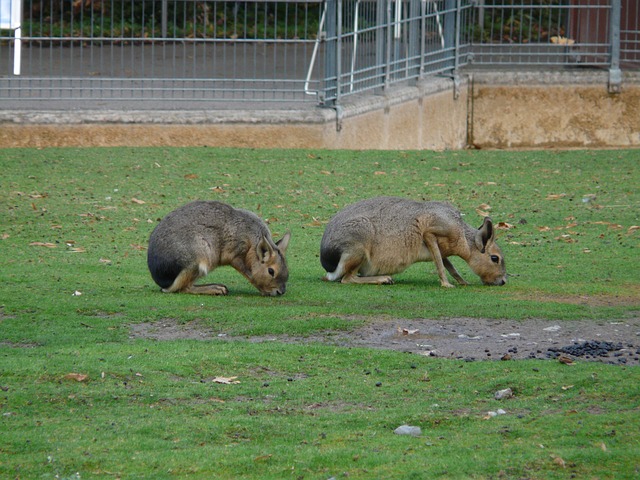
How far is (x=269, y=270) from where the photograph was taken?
9.25 metres

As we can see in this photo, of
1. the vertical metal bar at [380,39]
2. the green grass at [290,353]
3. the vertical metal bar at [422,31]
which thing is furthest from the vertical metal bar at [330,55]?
the green grass at [290,353]

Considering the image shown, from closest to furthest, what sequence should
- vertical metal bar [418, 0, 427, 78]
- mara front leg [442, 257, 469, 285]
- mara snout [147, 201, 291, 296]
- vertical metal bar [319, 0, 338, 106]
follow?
1. mara snout [147, 201, 291, 296]
2. mara front leg [442, 257, 469, 285]
3. vertical metal bar [319, 0, 338, 106]
4. vertical metal bar [418, 0, 427, 78]

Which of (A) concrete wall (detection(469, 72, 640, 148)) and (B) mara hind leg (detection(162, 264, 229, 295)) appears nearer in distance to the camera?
(B) mara hind leg (detection(162, 264, 229, 295))

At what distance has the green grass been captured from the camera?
17.9ft

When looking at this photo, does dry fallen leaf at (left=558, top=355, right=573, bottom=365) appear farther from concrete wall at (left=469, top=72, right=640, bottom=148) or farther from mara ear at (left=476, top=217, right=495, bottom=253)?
concrete wall at (left=469, top=72, right=640, bottom=148)

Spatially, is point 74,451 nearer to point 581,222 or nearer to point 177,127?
point 581,222

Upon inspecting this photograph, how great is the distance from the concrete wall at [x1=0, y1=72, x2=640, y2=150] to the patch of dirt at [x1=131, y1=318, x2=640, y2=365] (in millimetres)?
8662

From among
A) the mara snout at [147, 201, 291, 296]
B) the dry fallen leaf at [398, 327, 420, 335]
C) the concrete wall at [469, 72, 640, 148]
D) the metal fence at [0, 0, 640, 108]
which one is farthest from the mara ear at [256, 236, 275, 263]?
the concrete wall at [469, 72, 640, 148]

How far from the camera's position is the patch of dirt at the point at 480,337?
290 inches

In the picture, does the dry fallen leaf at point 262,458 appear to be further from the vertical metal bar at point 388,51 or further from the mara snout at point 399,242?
the vertical metal bar at point 388,51

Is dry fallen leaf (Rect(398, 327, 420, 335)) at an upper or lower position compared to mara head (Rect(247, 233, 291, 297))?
lower

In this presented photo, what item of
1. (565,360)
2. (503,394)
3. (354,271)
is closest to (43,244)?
(354,271)

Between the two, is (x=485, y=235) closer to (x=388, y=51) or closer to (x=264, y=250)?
(x=264, y=250)

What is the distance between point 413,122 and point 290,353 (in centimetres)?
1151
